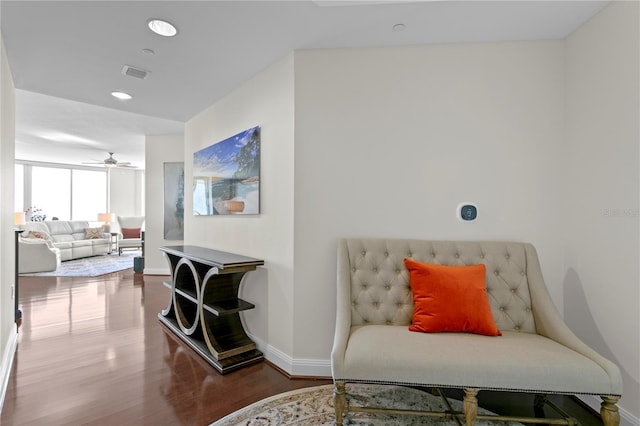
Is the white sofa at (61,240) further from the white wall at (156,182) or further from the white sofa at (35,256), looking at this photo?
the white wall at (156,182)

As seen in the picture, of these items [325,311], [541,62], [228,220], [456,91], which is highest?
[541,62]

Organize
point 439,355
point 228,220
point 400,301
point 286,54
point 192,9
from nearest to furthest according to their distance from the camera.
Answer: point 439,355 < point 192,9 < point 400,301 < point 286,54 < point 228,220

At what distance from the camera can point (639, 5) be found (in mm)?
1621

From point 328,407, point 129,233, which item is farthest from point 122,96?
point 129,233

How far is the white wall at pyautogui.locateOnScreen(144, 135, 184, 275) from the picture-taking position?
574 cm

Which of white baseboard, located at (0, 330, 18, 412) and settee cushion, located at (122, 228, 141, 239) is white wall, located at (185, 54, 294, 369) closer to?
white baseboard, located at (0, 330, 18, 412)

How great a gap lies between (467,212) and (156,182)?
548cm

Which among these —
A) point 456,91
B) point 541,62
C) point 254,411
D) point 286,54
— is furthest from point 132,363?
point 541,62

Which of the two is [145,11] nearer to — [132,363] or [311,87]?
[311,87]

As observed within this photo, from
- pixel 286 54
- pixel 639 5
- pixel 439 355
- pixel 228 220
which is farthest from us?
pixel 228 220

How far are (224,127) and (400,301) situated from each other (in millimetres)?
2365

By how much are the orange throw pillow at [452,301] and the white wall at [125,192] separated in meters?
10.3

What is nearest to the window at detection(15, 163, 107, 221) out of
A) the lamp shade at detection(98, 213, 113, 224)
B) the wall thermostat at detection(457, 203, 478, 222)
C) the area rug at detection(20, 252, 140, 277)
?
the lamp shade at detection(98, 213, 113, 224)

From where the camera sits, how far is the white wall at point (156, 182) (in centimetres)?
574
